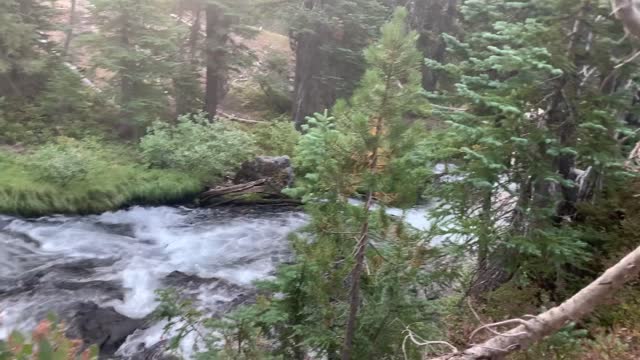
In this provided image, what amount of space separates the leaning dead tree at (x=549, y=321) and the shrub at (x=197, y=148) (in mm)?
11084

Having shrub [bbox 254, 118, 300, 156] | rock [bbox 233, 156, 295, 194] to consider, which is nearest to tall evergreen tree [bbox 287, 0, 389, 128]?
shrub [bbox 254, 118, 300, 156]

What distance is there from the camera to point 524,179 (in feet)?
21.6

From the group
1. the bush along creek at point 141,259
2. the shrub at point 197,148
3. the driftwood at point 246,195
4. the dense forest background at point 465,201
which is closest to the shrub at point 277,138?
the shrub at point 197,148

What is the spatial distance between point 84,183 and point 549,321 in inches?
432

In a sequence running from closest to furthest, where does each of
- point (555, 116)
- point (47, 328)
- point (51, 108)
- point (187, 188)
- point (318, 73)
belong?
point (47, 328) → point (555, 116) → point (187, 188) → point (51, 108) → point (318, 73)

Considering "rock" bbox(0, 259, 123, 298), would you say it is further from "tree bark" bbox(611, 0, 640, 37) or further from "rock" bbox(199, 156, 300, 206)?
"tree bark" bbox(611, 0, 640, 37)

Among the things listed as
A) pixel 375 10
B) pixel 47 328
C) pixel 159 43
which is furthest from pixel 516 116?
pixel 375 10

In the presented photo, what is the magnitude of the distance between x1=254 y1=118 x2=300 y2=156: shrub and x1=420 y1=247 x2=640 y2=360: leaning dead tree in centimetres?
1246

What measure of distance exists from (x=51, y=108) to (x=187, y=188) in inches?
179

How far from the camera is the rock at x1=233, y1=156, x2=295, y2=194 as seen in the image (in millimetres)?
14273

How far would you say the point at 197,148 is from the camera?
561 inches

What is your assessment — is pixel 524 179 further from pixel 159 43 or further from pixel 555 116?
pixel 159 43

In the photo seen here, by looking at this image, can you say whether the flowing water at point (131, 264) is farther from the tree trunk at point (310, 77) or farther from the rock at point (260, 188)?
the tree trunk at point (310, 77)

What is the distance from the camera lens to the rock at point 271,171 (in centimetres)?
1427
